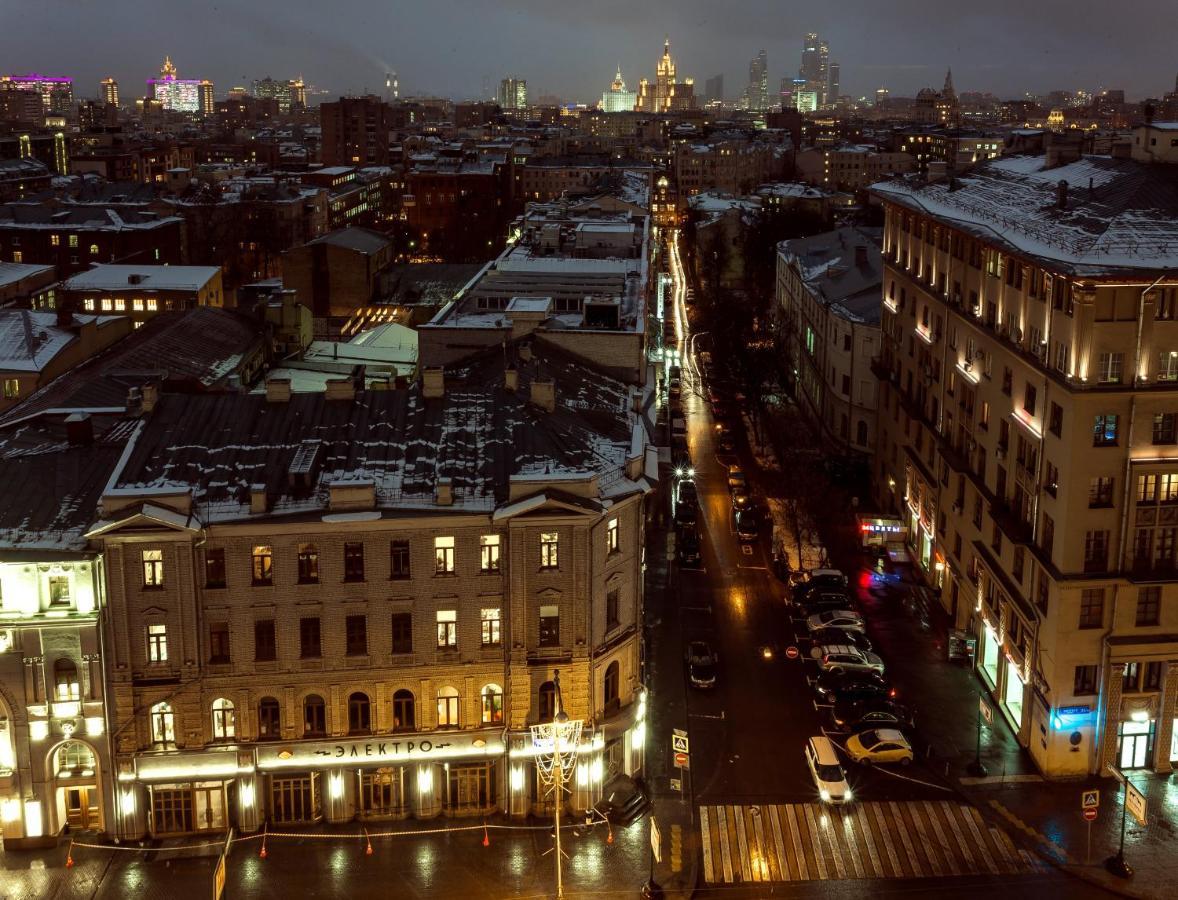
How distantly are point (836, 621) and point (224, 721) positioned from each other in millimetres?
27557

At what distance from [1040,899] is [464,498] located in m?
21.9

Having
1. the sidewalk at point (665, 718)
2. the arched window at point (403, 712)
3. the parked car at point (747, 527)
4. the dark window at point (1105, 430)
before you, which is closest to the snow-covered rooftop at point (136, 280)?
the sidewalk at point (665, 718)

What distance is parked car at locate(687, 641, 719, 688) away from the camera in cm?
5144

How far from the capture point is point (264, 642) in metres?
40.2

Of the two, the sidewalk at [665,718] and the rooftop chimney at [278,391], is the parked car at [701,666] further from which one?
the rooftop chimney at [278,391]

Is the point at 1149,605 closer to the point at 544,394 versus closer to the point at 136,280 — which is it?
the point at 544,394

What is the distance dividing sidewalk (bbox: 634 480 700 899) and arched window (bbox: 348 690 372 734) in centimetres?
982

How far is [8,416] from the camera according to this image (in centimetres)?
5962

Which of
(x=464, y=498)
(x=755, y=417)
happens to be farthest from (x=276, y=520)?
(x=755, y=417)

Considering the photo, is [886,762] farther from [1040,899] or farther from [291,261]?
[291,261]

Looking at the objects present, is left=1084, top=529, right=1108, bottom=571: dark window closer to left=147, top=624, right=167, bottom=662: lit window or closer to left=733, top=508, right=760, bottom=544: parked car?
left=733, top=508, right=760, bottom=544: parked car

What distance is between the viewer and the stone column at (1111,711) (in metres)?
44.1

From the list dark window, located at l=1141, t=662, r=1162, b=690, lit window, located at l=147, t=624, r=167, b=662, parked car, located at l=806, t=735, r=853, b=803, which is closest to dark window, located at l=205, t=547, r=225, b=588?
lit window, located at l=147, t=624, r=167, b=662

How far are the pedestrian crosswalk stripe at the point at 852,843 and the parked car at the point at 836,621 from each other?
497 inches
